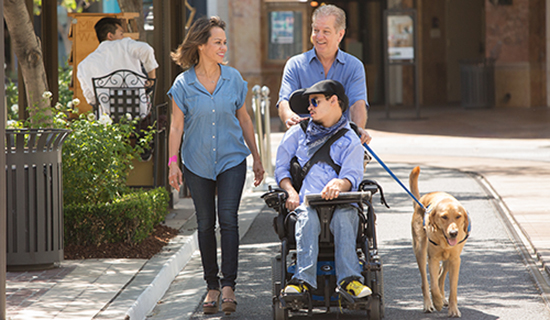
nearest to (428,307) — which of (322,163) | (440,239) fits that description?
(440,239)

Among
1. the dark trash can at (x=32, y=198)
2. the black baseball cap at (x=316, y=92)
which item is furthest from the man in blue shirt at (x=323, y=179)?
the dark trash can at (x=32, y=198)

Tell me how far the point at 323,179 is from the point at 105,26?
4.75 metres

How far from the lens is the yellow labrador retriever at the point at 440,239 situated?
16.8 feet

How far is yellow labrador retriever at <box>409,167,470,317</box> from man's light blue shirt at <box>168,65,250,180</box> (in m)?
1.29

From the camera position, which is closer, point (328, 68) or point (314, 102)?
point (314, 102)

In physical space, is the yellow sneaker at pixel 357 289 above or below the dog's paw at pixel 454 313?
above

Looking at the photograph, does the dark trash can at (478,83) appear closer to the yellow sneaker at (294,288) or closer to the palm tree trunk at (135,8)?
the palm tree trunk at (135,8)

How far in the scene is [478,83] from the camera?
24.1 metres

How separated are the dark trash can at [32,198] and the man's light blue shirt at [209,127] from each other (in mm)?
1274

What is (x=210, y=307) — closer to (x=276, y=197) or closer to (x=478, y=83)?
(x=276, y=197)

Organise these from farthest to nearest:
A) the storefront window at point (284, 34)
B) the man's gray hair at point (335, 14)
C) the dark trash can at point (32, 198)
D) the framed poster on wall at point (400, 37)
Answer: the storefront window at point (284, 34), the framed poster on wall at point (400, 37), the dark trash can at point (32, 198), the man's gray hair at point (335, 14)

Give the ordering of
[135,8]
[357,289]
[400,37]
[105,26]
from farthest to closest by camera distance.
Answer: [400,37] → [135,8] → [105,26] → [357,289]

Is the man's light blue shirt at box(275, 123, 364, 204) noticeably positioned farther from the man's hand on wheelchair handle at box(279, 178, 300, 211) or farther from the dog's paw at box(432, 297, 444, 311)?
the dog's paw at box(432, 297, 444, 311)

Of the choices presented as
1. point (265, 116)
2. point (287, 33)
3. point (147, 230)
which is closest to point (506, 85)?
point (287, 33)
